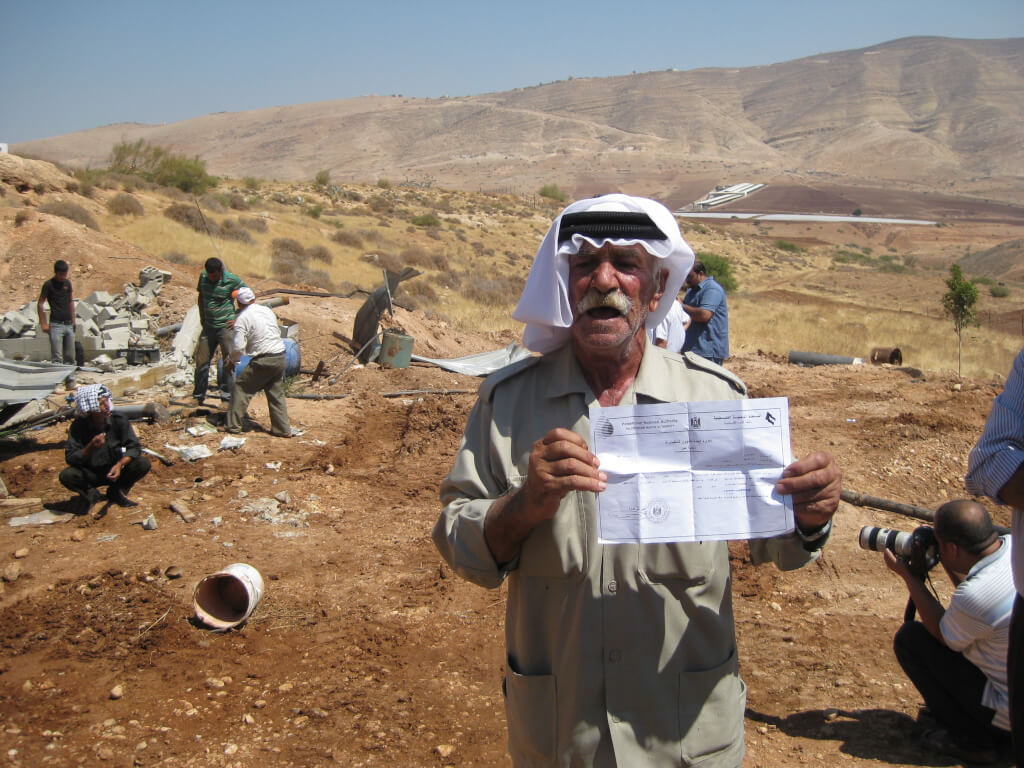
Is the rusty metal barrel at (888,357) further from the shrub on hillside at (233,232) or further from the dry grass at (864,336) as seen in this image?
the shrub on hillside at (233,232)

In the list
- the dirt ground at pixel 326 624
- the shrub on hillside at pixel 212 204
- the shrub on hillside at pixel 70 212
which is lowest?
the dirt ground at pixel 326 624

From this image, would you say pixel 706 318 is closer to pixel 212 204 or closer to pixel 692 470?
pixel 692 470

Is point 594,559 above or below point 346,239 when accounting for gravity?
below

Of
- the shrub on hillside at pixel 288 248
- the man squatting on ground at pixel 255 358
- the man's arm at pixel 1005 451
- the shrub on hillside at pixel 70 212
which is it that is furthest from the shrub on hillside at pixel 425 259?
the man's arm at pixel 1005 451

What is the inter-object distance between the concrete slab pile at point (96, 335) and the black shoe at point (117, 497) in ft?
16.3

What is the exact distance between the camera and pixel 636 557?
184 centimetres

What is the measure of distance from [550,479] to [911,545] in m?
2.38

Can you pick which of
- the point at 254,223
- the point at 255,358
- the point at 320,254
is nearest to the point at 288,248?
the point at 320,254

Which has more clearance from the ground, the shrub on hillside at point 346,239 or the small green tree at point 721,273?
the shrub on hillside at point 346,239

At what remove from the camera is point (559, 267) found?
6.46ft

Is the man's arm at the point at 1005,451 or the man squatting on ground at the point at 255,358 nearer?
the man's arm at the point at 1005,451

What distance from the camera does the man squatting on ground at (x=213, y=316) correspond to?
31.2ft

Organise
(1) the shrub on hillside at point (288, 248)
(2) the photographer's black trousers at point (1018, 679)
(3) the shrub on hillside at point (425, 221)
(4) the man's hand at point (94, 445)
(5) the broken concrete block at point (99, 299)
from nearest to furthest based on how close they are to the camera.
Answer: (2) the photographer's black trousers at point (1018, 679) < (4) the man's hand at point (94, 445) < (5) the broken concrete block at point (99, 299) < (1) the shrub on hillside at point (288, 248) < (3) the shrub on hillside at point (425, 221)

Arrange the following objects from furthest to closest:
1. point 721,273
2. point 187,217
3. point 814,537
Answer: point 721,273, point 187,217, point 814,537
